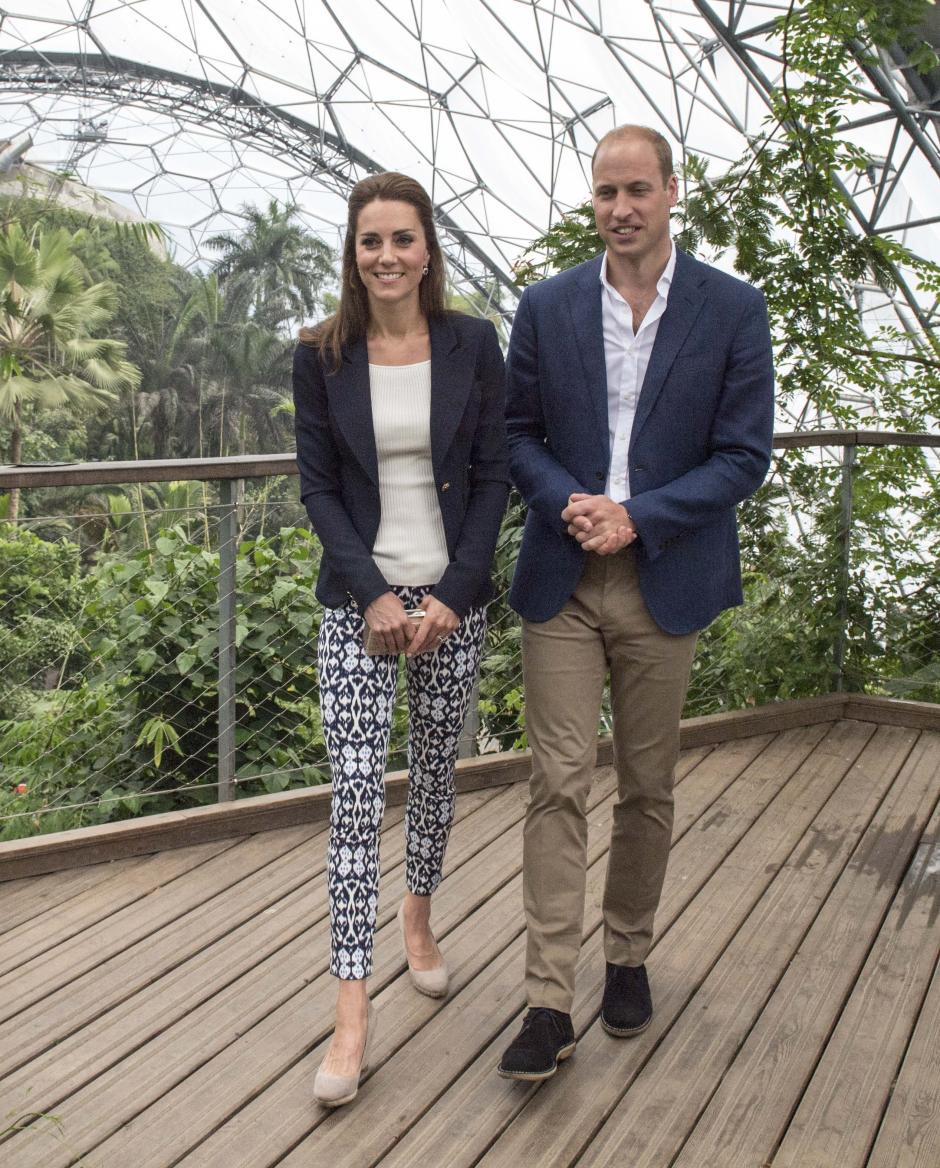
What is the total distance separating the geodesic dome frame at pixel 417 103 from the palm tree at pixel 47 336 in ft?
25.8

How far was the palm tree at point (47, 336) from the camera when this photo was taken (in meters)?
25.8

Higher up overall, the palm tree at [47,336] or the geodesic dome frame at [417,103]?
the geodesic dome frame at [417,103]

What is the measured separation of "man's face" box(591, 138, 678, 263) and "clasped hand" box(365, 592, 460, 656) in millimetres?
782

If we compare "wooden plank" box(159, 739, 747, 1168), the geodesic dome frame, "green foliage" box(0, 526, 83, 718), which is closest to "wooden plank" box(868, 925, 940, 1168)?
"wooden plank" box(159, 739, 747, 1168)

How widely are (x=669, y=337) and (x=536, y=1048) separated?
1.39 meters

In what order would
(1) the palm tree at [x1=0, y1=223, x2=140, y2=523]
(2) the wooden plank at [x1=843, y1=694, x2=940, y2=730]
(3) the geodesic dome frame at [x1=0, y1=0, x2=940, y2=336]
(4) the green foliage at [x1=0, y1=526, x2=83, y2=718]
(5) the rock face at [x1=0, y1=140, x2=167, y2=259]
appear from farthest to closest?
(5) the rock face at [x1=0, y1=140, x2=167, y2=259] < (1) the palm tree at [x1=0, y1=223, x2=140, y2=523] < (3) the geodesic dome frame at [x1=0, y1=0, x2=940, y2=336] < (4) the green foliage at [x1=0, y1=526, x2=83, y2=718] < (2) the wooden plank at [x1=843, y1=694, x2=940, y2=730]

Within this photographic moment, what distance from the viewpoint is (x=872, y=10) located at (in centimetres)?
471

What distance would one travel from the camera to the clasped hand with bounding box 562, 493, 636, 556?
2.24 m

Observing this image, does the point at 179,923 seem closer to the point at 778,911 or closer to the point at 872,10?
the point at 778,911

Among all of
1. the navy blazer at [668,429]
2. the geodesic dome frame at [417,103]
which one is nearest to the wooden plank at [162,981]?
the navy blazer at [668,429]

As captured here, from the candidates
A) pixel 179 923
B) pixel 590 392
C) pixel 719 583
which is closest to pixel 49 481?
pixel 179 923

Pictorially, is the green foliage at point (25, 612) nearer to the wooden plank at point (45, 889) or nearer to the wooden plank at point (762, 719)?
the wooden plank at point (45, 889)

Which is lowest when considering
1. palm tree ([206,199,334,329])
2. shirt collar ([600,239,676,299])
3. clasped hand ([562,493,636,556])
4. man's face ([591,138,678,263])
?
clasped hand ([562,493,636,556])

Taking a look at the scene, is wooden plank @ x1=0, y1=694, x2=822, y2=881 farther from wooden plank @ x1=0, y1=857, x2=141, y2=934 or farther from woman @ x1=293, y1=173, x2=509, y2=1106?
woman @ x1=293, y1=173, x2=509, y2=1106
